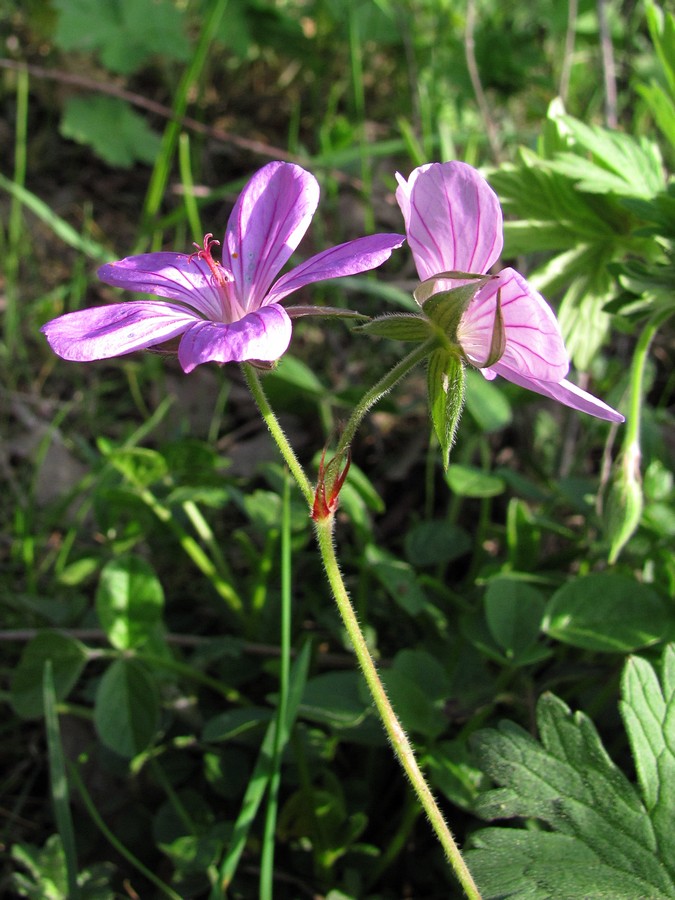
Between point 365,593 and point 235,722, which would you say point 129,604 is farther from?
point 365,593

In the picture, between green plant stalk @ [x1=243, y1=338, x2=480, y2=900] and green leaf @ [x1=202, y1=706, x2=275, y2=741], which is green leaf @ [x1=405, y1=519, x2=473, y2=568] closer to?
green leaf @ [x1=202, y1=706, x2=275, y2=741]

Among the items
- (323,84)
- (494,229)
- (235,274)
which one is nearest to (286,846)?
(235,274)

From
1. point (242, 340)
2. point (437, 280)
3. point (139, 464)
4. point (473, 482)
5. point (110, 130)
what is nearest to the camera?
point (242, 340)

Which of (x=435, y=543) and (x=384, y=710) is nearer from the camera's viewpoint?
(x=384, y=710)

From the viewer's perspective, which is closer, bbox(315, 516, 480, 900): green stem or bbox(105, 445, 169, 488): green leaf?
bbox(315, 516, 480, 900): green stem

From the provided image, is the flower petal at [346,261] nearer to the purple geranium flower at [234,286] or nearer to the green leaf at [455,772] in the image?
the purple geranium flower at [234,286]

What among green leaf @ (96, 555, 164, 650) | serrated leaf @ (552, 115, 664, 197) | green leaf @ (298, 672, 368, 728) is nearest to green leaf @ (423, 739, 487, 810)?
green leaf @ (298, 672, 368, 728)

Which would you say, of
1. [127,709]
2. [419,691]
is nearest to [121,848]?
[127,709]
